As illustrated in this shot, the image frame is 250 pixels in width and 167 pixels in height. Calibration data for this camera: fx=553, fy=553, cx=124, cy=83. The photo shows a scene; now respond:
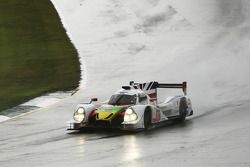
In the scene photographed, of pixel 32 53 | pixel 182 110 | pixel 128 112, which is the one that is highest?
pixel 32 53

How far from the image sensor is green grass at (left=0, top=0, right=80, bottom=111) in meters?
26.6

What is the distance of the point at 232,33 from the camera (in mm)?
35906

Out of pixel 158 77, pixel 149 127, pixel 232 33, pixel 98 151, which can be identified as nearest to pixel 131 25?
pixel 232 33

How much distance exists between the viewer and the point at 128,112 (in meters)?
17.3

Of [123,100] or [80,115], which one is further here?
[123,100]

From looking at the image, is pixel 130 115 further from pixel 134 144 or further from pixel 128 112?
pixel 134 144

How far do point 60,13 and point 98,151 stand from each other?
28650 millimetres

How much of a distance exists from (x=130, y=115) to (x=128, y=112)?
0.13 metres

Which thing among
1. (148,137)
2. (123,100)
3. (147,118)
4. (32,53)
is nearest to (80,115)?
(123,100)

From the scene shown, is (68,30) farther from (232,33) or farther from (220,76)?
(220,76)

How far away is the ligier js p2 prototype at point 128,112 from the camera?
17.2m

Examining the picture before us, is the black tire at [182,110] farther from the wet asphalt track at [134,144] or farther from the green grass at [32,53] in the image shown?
the green grass at [32,53]

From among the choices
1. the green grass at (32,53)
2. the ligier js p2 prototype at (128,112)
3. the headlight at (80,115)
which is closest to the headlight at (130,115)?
the ligier js p2 prototype at (128,112)

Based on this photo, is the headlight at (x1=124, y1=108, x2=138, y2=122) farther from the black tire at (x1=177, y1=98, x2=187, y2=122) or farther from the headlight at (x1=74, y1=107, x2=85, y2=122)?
the black tire at (x1=177, y1=98, x2=187, y2=122)
